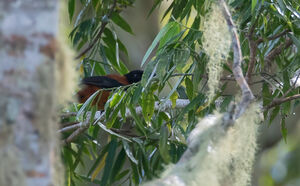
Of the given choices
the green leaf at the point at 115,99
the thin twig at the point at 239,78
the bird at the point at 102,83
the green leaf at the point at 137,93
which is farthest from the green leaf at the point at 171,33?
the bird at the point at 102,83

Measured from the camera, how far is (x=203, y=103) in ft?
13.5

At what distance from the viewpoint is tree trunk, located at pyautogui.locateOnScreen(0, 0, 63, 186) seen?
159 cm

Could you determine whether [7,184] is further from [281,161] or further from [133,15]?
[281,161]

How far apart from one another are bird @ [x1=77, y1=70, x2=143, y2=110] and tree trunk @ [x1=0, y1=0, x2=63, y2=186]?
14.5ft

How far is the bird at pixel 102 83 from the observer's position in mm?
6332

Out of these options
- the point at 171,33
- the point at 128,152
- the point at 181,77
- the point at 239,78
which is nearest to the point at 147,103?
the point at 181,77

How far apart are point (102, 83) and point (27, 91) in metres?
4.97

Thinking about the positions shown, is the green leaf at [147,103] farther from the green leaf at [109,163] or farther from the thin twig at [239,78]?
the thin twig at [239,78]

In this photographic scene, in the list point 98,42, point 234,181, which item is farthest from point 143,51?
point 234,181

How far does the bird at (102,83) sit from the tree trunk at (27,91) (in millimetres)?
4413

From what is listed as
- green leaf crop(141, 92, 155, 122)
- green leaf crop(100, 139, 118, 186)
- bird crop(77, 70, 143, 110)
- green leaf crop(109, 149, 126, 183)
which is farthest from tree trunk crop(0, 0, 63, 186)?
bird crop(77, 70, 143, 110)

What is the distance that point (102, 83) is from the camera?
21.6 ft

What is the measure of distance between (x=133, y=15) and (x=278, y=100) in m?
3.62

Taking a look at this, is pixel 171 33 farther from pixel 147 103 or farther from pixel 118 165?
pixel 118 165
